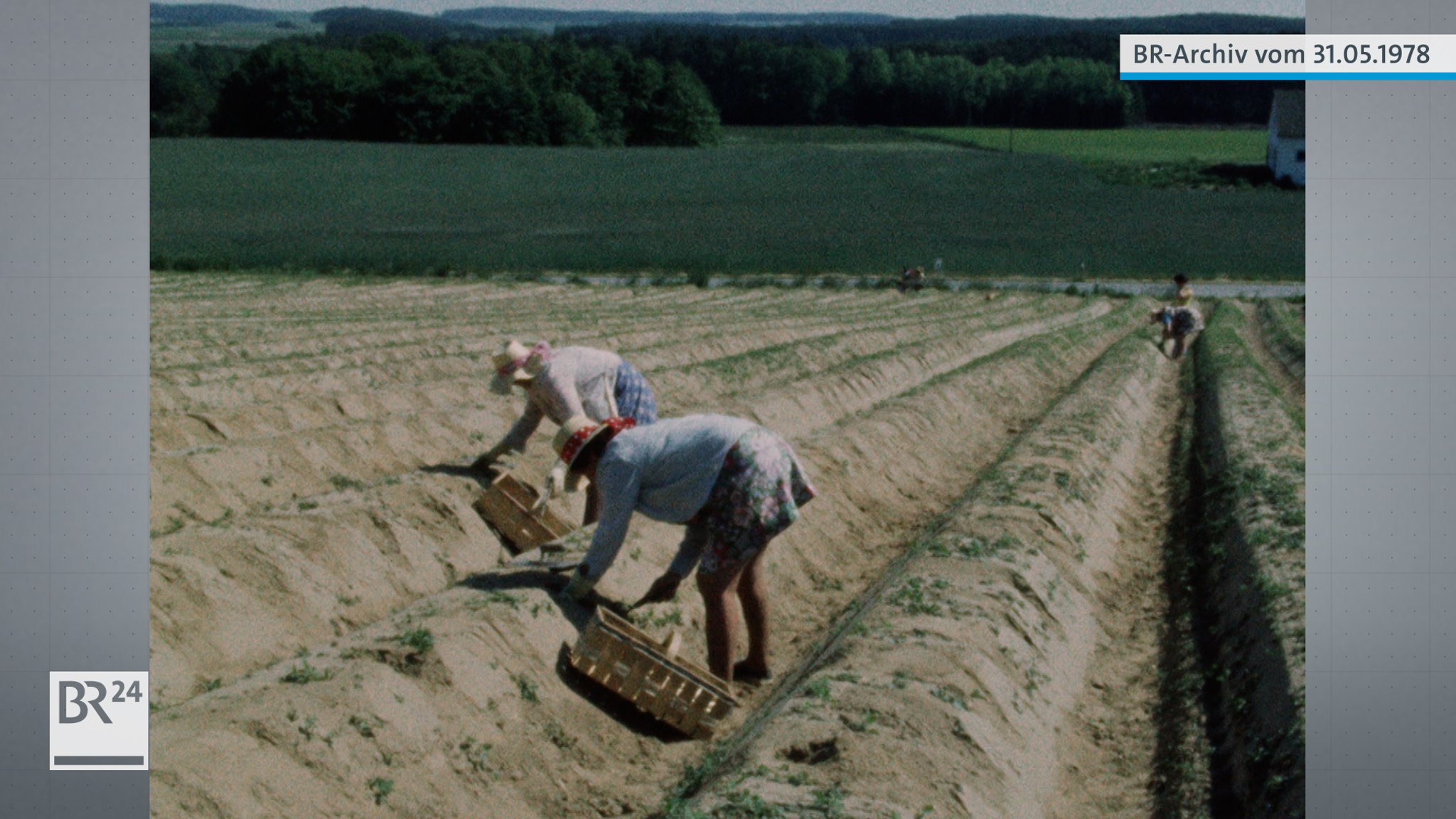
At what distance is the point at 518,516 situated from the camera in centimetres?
960

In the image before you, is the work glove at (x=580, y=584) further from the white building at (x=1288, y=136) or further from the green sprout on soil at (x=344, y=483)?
the white building at (x=1288, y=136)

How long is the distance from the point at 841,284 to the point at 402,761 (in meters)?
34.6

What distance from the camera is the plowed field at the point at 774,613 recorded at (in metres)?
6.30

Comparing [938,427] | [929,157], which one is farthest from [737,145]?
[938,427]

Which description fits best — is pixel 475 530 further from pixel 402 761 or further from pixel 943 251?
pixel 943 251

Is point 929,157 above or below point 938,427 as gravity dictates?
above

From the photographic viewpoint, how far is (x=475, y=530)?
9.80 metres

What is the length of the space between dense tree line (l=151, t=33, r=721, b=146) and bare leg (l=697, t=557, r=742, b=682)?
138 feet

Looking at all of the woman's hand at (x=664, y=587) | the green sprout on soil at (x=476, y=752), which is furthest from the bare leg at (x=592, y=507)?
the green sprout on soil at (x=476, y=752)

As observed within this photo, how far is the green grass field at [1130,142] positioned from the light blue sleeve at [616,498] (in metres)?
33.2

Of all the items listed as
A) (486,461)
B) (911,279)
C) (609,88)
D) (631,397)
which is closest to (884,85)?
(911,279)

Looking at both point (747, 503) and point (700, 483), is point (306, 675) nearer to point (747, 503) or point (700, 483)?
point (700, 483)

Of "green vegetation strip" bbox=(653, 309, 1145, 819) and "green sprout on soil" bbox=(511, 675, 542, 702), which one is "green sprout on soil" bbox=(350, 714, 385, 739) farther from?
"green vegetation strip" bbox=(653, 309, 1145, 819)

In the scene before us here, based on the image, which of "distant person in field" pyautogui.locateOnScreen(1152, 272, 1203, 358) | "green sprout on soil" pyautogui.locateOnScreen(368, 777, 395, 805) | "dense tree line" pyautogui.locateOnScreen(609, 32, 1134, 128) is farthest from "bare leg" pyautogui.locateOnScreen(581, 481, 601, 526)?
"dense tree line" pyautogui.locateOnScreen(609, 32, 1134, 128)
